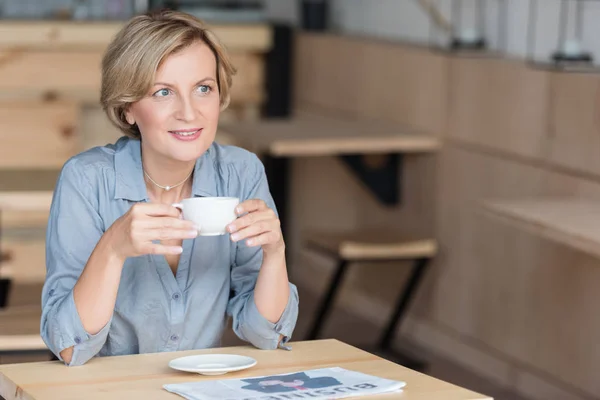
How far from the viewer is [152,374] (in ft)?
4.71

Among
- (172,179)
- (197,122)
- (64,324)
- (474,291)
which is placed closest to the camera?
(64,324)

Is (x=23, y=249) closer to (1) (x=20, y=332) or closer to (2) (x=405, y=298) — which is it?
(2) (x=405, y=298)

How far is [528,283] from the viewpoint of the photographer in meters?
3.24

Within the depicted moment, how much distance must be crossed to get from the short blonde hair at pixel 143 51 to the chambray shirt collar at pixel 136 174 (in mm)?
68

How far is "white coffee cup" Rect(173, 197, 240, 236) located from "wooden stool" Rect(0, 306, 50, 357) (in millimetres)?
928

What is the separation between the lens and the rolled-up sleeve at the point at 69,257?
1.54m

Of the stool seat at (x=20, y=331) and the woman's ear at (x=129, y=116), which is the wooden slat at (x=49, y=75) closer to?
the stool seat at (x=20, y=331)

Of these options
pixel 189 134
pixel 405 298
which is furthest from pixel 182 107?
pixel 405 298

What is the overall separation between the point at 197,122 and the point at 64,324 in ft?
1.20

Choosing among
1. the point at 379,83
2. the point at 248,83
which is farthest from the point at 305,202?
the point at 379,83

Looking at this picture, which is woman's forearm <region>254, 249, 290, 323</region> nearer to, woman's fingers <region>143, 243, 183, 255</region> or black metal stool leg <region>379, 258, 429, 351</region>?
woman's fingers <region>143, 243, 183, 255</region>

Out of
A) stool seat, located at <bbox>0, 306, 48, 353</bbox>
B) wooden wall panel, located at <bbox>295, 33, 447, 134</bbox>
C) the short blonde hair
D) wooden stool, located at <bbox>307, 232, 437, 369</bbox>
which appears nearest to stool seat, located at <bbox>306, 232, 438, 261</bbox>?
wooden stool, located at <bbox>307, 232, 437, 369</bbox>

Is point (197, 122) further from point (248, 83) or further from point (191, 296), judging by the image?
point (248, 83)

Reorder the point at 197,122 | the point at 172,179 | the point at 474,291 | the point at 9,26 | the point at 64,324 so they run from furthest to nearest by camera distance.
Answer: the point at 9,26 → the point at 474,291 → the point at 172,179 → the point at 197,122 → the point at 64,324
